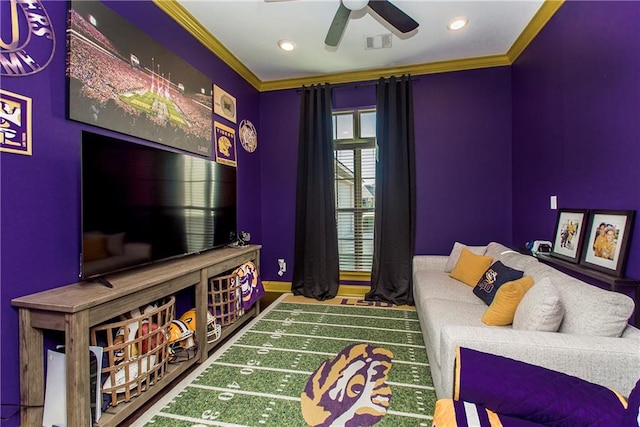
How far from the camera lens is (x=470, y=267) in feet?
8.93

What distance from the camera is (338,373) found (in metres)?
2.00

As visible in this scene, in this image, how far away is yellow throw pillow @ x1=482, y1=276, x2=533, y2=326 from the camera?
1.73 metres

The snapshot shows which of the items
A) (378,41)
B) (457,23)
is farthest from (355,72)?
(457,23)

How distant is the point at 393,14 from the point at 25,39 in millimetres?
2179

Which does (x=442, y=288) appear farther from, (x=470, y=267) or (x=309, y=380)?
(x=309, y=380)

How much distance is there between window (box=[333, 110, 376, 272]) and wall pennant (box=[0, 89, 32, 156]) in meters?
2.97

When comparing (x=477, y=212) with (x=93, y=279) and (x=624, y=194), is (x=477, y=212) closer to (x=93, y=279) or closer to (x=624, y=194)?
(x=624, y=194)

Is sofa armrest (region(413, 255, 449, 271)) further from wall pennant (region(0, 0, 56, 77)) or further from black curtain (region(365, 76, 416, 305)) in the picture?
wall pennant (region(0, 0, 56, 77))

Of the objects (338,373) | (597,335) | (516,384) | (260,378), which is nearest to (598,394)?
(516,384)

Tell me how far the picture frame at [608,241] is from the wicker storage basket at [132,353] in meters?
2.66

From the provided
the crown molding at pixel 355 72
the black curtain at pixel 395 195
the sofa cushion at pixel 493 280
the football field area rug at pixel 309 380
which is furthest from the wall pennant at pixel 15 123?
the black curtain at pixel 395 195

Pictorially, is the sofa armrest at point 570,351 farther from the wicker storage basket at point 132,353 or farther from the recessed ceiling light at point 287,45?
the recessed ceiling light at point 287,45

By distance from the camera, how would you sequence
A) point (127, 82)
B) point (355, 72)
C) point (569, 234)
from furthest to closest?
point (355, 72), point (569, 234), point (127, 82)

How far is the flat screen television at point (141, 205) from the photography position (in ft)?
5.17
